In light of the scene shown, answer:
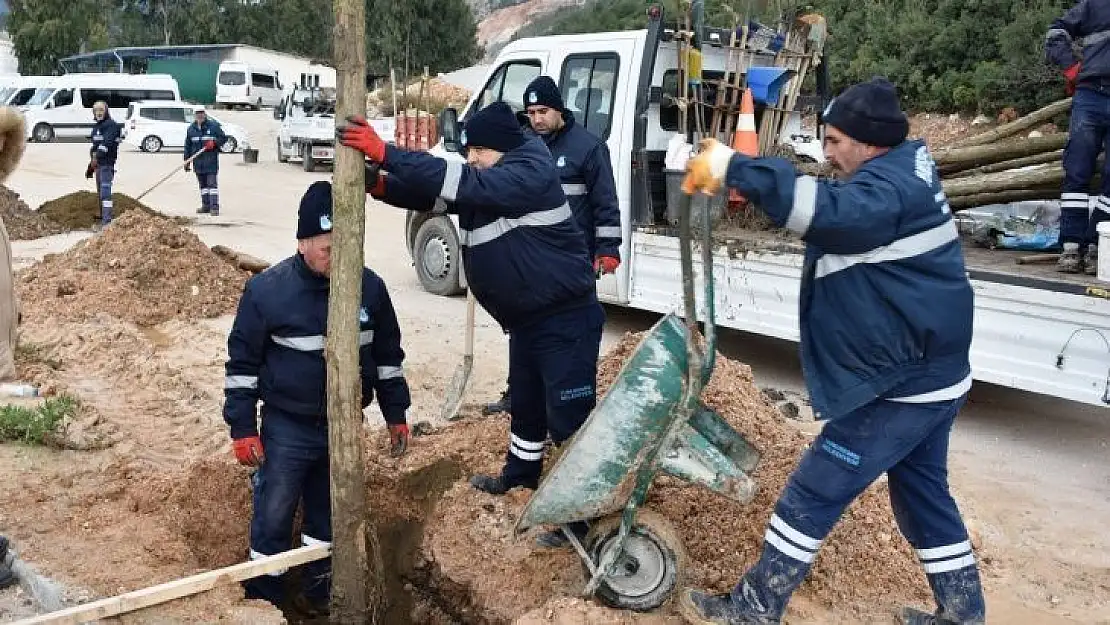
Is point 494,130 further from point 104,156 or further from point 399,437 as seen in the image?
point 104,156

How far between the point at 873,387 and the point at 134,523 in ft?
10.4

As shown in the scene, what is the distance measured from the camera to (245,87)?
4600 cm

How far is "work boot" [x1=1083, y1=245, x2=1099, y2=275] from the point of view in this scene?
18.6 feet

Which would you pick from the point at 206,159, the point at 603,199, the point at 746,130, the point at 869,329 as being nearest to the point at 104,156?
the point at 206,159

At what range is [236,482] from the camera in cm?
475

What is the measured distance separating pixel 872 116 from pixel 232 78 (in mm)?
47775

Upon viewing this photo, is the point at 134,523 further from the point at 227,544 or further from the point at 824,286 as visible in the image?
the point at 824,286

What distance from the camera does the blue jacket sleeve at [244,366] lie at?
3711 millimetres

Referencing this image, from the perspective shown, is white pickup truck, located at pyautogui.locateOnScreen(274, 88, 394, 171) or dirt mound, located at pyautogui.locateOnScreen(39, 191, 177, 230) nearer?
dirt mound, located at pyautogui.locateOnScreen(39, 191, 177, 230)

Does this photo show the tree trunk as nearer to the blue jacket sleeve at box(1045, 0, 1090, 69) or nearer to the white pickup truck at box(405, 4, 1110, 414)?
the white pickup truck at box(405, 4, 1110, 414)

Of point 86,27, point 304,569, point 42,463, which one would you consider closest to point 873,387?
point 304,569

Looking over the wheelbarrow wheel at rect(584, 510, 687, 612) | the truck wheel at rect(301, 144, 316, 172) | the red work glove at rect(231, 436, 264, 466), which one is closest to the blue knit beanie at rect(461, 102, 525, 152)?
the red work glove at rect(231, 436, 264, 466)

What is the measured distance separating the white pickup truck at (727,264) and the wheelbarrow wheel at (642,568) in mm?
3000

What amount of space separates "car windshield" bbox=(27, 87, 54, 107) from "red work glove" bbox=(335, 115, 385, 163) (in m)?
32.3
